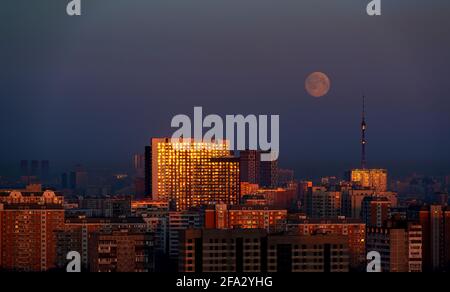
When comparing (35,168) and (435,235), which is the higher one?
(35,168)

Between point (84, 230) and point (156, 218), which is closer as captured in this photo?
point (84, 230)

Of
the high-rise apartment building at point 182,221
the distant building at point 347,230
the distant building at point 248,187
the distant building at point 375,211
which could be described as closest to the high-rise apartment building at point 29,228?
the high-rise apartment building at point 182,221

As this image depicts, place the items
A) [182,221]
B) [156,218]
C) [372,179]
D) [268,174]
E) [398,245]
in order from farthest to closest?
[268,174]
[372,179]
[156,218]
[182,221]
[398,245]

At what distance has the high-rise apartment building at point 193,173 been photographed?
819 inches

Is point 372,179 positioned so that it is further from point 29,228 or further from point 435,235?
point 29,228

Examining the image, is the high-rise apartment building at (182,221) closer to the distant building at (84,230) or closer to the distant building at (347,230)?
the distant building at (84,230)

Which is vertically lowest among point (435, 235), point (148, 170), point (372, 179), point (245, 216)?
point (435, 235)

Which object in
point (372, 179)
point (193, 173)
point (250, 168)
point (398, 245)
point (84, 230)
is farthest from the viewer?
point (193, 173)

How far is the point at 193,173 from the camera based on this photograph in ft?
72.2

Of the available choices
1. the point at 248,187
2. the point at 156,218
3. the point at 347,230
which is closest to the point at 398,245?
the point at 347,230

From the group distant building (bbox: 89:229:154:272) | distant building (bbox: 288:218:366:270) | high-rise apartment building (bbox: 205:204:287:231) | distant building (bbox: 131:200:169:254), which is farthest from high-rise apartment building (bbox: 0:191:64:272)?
distant building (bbox: 288:218:366:270)

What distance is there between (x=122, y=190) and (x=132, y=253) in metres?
5.70
